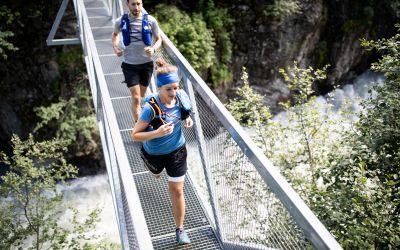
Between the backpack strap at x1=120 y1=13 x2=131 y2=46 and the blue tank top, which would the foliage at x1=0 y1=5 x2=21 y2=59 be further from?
the blue tank top

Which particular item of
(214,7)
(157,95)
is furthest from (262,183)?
(214,7)

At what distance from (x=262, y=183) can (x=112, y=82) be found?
3.92m

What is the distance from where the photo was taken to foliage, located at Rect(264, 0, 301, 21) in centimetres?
1265

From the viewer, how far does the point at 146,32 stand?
418cm

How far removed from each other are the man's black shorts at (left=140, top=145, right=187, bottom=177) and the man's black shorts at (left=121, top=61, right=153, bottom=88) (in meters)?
1.51

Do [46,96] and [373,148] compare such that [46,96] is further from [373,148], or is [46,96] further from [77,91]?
[373,148]

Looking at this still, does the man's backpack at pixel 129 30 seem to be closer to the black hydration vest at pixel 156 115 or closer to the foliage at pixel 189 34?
the black hydration vest at pixel 156 115

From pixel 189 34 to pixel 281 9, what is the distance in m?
3.71

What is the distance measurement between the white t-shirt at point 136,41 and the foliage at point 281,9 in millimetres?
9191

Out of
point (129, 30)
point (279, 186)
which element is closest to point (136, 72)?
point (129, 30)

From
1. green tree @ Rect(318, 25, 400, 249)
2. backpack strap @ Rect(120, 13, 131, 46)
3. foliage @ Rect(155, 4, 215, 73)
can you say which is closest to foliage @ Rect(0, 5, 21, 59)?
foliage @ Rect(155, 4, 215, 73)

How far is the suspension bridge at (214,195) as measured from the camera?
6.25 feet

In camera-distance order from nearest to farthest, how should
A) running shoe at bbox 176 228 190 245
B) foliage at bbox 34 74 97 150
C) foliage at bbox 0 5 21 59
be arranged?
running shoe at bbox 176 228 190 245 < foliage at bbox 0 5 21 59 < foliage at bbox 34 74 97 150

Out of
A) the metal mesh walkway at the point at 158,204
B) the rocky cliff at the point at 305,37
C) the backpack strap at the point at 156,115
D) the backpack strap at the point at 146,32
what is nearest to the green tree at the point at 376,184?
the metal mesh walkway at the point at 158,204
